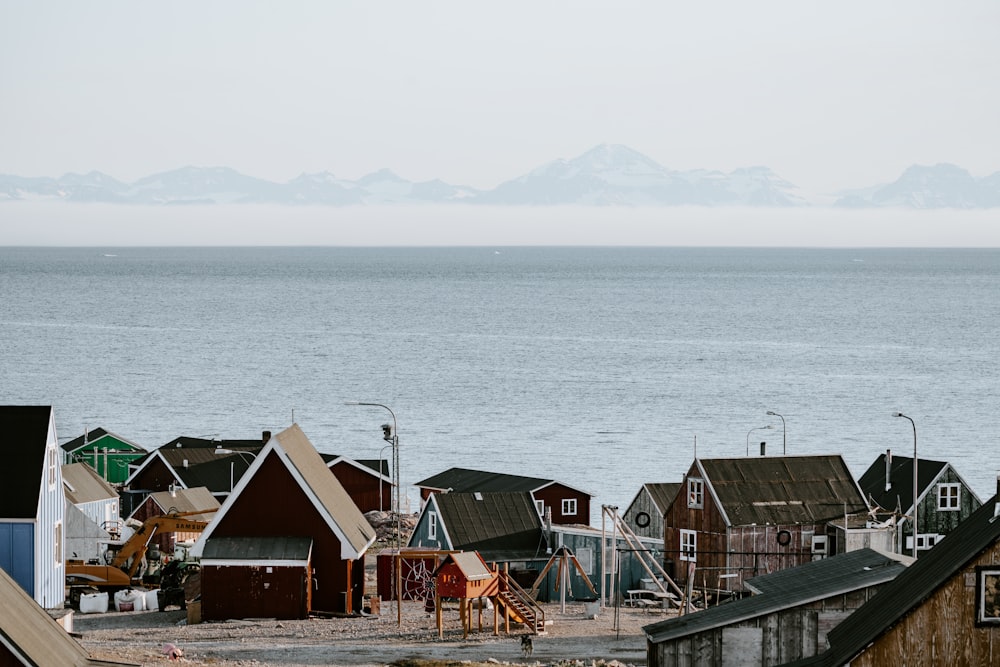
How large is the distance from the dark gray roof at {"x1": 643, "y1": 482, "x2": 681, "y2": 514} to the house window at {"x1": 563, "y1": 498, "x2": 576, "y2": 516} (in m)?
3.67

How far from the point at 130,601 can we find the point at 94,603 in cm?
118

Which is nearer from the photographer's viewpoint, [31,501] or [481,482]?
[31,501]

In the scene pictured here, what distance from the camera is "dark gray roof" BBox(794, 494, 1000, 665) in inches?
1021

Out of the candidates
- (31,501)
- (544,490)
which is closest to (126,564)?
(31,501)

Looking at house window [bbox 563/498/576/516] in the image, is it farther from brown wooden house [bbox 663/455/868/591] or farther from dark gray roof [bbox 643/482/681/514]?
brown wooden house [bbox 663/455/868/591]

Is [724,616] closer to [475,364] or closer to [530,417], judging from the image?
[530,417]

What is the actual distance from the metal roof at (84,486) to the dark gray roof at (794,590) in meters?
38.7

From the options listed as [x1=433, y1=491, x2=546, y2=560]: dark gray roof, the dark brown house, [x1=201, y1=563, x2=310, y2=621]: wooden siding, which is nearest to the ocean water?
the dark brown house

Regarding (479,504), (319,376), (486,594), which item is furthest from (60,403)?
(486,594)

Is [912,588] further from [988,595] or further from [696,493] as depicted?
[696,493]

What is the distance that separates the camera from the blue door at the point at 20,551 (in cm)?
4094

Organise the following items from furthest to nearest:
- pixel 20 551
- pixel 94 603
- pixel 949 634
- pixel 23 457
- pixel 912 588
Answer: pixel 94 603 → pixel 23 457 → pixel 20 551 → pixel 912 588 → pixel 949 634

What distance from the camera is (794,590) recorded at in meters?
37.4

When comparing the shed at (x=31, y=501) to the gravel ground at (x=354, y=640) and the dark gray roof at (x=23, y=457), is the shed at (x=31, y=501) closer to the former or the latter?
the dark gray roof at (x=23, y=457)
